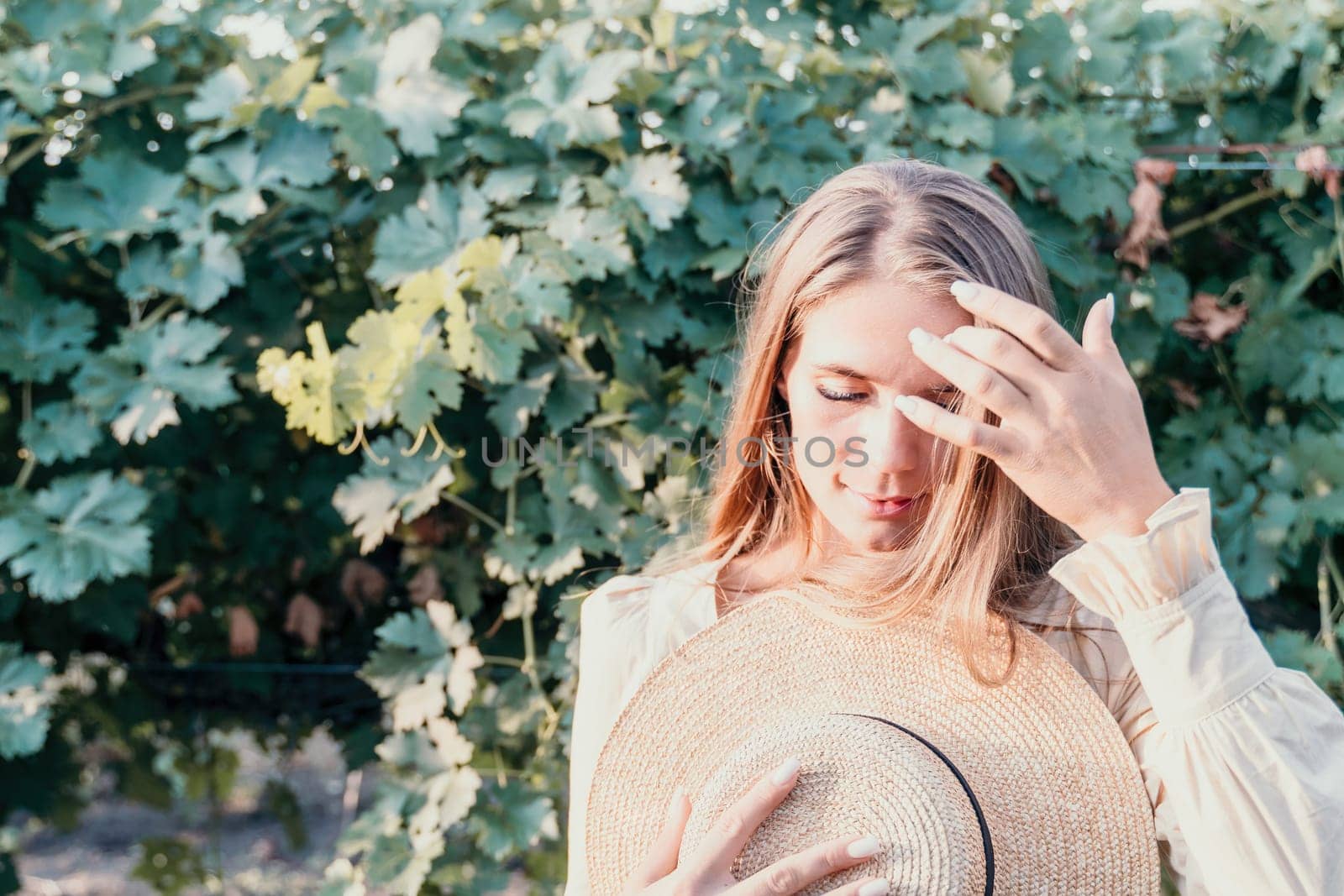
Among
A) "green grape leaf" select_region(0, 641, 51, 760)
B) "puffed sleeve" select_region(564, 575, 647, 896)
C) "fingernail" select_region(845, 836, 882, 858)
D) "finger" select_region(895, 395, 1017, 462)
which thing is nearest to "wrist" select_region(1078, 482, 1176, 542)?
"finger" select_region(895, 395, 1017, 462)

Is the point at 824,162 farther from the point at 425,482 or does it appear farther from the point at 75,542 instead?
the point at 75,542

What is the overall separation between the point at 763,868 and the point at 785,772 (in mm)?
92

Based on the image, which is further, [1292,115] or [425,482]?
[1292,115]

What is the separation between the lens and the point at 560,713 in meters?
1.96

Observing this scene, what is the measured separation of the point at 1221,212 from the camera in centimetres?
218

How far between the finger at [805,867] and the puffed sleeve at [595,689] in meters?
0.30

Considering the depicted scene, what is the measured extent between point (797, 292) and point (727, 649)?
0.41 m

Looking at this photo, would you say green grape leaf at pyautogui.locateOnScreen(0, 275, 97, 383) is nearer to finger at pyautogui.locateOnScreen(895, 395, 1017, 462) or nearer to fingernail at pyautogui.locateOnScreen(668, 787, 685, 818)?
fingernail at pyautogui.locateOnScreen(668, 787, 685, 818)

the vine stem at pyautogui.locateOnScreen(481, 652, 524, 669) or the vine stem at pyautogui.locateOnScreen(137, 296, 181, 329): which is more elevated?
the vine stem at pyautogui.locateOnScreen(137, 296, 181, 329)

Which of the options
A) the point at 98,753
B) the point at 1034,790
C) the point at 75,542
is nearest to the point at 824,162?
the point at 1034,790

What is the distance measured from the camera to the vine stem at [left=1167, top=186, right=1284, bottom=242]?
2148 millimetres

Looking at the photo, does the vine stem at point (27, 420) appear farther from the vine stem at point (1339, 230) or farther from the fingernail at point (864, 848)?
the vine stem at point (1339, 230)

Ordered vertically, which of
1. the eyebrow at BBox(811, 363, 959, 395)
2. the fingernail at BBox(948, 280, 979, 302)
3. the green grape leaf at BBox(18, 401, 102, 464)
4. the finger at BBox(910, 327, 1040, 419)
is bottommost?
the green grape leaf at BBox(18, 401, 102, 464)

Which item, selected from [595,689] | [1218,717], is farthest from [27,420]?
[1218,717]
